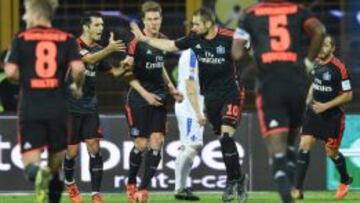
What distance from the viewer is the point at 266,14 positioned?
11594 millimetres

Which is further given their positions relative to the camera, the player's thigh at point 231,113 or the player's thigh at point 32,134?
the player's thigh at point 231,113

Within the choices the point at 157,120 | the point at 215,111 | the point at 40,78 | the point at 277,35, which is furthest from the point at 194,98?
the point at 40,78

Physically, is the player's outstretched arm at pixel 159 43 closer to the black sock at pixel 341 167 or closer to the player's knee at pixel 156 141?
the player's knee at pixel 156 141

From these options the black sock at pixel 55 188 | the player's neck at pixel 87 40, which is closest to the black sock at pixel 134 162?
the player's neck at pixel 87 40

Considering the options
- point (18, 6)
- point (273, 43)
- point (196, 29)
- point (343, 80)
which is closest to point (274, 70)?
point (273, 43)

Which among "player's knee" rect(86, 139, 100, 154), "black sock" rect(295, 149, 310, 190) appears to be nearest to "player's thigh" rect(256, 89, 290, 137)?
"player's knee" rect(86, 139, 100, 154)

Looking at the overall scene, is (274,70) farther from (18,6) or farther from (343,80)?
(18,6)

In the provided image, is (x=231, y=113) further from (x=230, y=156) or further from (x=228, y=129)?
(x=230, y=156)

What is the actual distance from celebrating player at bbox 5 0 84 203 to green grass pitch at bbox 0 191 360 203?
3985 millimetres

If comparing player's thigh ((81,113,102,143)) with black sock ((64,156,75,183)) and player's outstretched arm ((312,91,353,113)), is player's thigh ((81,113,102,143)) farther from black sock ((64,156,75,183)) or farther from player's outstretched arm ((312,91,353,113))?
player's outstretched arm ((312,91,353,113))

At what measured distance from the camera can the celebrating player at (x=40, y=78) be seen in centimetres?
1143

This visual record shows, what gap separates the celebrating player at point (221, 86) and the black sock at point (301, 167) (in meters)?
1.03

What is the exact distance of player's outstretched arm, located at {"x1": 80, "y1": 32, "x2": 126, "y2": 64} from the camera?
14047 millimetres

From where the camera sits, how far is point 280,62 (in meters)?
11.5
